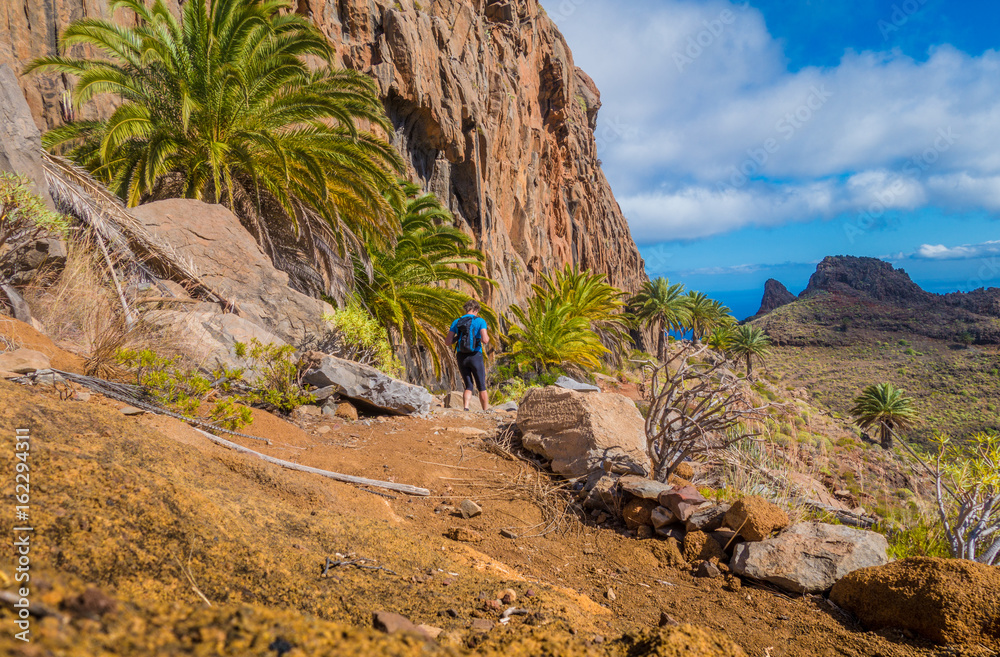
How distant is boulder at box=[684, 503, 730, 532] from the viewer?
11.6ft

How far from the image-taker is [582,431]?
487 centimetres

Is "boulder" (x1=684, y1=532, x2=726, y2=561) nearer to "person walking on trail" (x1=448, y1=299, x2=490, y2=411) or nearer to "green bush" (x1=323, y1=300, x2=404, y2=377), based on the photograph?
"person walking on trail" (x1=448, y1=299, x2=490, y2=411)

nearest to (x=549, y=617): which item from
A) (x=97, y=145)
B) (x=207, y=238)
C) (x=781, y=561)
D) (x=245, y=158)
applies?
(x=781, y=561)

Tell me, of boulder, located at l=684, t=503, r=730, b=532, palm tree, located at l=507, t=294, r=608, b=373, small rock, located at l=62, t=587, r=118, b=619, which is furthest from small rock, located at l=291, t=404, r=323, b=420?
palm tree, located at l=507, t=294, r=608, b=373

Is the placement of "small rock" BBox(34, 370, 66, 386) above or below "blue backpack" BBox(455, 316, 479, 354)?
below

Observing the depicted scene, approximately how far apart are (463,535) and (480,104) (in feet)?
78.3

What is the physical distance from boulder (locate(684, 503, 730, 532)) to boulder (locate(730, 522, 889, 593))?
0.29 metres

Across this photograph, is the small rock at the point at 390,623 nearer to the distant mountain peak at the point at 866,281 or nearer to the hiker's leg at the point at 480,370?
the hiker's leg at the point at 480,370

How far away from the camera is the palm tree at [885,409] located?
87.2 feet

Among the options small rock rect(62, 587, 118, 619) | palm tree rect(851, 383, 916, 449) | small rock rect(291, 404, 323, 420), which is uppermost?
small rock rect(62, 587, 118, 619)

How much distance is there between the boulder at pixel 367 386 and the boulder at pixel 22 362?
2771 mm

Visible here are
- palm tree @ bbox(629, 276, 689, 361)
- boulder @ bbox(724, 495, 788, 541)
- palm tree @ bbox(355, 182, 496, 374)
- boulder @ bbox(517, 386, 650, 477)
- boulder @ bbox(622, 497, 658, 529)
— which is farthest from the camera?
palm tree @ bbox(629, 276, 689, 361)

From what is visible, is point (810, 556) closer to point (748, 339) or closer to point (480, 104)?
point (480, 104)

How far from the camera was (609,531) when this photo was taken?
12.8ft
